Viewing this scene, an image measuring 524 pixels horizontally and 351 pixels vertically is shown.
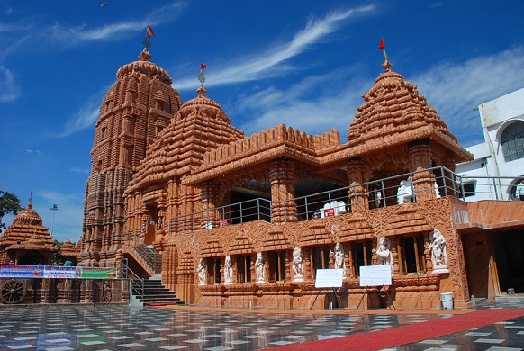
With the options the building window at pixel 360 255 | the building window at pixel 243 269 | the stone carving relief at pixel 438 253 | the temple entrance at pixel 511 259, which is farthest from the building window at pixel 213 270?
the temple entrance at pixel 511 259

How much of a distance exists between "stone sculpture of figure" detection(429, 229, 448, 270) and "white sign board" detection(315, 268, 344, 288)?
3.08 metres

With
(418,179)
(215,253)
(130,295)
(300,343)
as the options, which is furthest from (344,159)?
(300,343)

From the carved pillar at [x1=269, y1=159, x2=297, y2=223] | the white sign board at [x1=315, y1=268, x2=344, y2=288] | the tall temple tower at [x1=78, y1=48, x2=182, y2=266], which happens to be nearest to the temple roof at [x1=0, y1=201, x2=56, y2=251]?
the tall temple tower at [x1=78, y1=48, x2=182, y2=266]

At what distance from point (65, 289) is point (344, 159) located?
581 inches

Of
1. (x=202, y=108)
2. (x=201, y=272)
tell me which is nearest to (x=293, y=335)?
(x=201, y=272)

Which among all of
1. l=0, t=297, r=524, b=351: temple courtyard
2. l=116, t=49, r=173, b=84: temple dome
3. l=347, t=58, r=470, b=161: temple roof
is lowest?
l=0, t=297, r=524, b=351: temple courtyard

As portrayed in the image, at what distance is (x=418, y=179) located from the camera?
57.4 feet

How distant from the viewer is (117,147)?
4400 centimetres

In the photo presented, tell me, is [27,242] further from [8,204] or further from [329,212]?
[329,212]

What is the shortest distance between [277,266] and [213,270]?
12.7ft

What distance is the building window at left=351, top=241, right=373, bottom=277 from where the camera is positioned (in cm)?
1532

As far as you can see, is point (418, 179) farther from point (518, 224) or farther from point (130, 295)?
point (130, 295)

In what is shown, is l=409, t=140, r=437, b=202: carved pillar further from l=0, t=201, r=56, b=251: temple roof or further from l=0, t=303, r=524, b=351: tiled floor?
l=0, t=201, r=56, b=251: temple roof

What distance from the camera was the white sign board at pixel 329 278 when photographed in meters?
14.8
